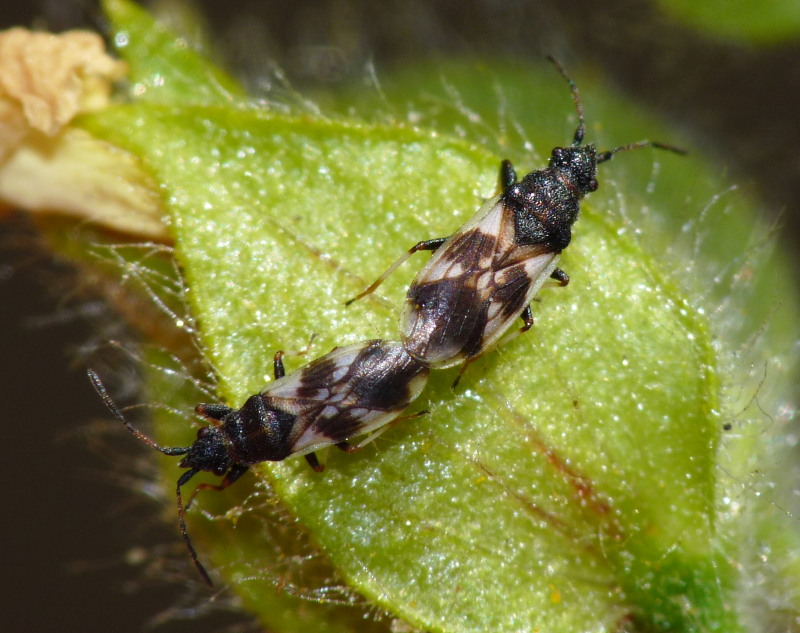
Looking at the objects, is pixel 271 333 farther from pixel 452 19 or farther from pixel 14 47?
pixel 452 19

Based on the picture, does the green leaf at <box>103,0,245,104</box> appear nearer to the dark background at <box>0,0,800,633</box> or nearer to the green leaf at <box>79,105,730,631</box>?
the green leaf at <box>79,105,730,631</box>

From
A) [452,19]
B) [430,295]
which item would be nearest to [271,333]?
[430,295]

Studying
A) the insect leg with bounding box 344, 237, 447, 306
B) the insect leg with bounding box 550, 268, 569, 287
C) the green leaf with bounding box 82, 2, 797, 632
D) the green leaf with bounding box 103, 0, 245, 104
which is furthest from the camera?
the green leaf with bounding box 103, 0, 245, 104

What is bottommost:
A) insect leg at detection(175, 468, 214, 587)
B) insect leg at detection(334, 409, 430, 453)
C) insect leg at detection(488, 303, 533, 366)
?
insect leg at detection(175, 468, 214, 587)

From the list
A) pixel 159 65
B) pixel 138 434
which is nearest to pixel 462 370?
pixel 138 434

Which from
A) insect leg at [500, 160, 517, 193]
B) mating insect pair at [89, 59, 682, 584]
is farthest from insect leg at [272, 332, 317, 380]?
insect leg at [500, 160, 517, 193]
